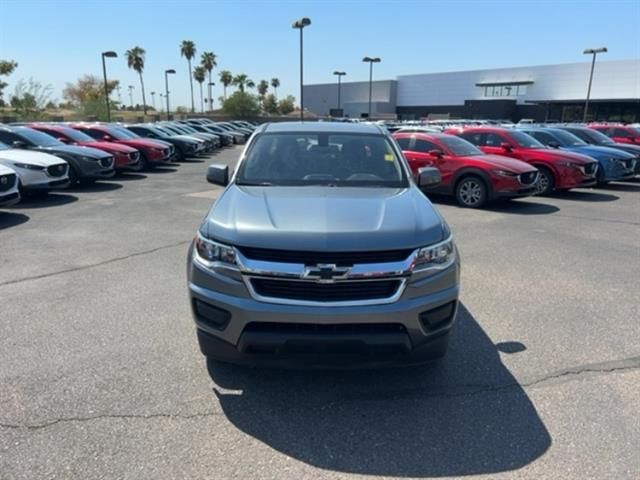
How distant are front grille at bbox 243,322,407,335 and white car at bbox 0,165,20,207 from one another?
7819 mm

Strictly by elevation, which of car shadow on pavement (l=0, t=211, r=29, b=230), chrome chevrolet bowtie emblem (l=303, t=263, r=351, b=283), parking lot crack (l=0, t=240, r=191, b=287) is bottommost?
car shadow on pavement (l=0, t=211, r=29, b=230)

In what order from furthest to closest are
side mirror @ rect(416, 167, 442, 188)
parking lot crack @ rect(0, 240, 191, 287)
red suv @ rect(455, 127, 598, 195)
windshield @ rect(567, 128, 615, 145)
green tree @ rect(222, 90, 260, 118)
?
green tree @ rect(222, 90, 260, 118) < windshield @ rect(567, 128, 615, 145) < red suv @ rect(455, 127, 598, 195) < parking lot crack @ rect(0, 240, 191, 287) < side mirror @ rect(416, 167, 442, 188)

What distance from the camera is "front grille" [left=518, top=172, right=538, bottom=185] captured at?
1031 cm

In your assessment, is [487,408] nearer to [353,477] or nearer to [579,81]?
[353,477]

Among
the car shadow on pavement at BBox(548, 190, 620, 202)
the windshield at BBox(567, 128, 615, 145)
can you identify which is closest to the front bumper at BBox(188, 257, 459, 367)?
the car shadow on pavement at BBox(548, 190, 620, 202)

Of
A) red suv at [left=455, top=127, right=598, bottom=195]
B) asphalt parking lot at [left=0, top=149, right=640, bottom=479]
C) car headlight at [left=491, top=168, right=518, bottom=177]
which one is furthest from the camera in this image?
red suv at [left=455, top=127, right=598, bottom=195]

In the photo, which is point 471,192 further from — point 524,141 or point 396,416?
point 396,416

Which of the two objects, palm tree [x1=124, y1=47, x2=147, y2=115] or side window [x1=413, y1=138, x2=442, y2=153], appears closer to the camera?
side window [x1=413, y1=138, x2=442, y2=153]

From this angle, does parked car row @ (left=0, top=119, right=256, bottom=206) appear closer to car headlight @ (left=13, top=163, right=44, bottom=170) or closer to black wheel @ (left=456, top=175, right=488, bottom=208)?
car headlight @ (left=13, top=163, right=44, bottom=170)

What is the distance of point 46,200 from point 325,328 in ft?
34.1

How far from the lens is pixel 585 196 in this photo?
12.6 meters

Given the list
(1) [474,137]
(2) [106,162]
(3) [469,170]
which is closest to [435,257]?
(3) [469,170]

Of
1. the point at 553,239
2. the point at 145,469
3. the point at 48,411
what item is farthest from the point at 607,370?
the point at 553,239

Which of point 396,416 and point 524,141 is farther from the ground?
point 524,141
